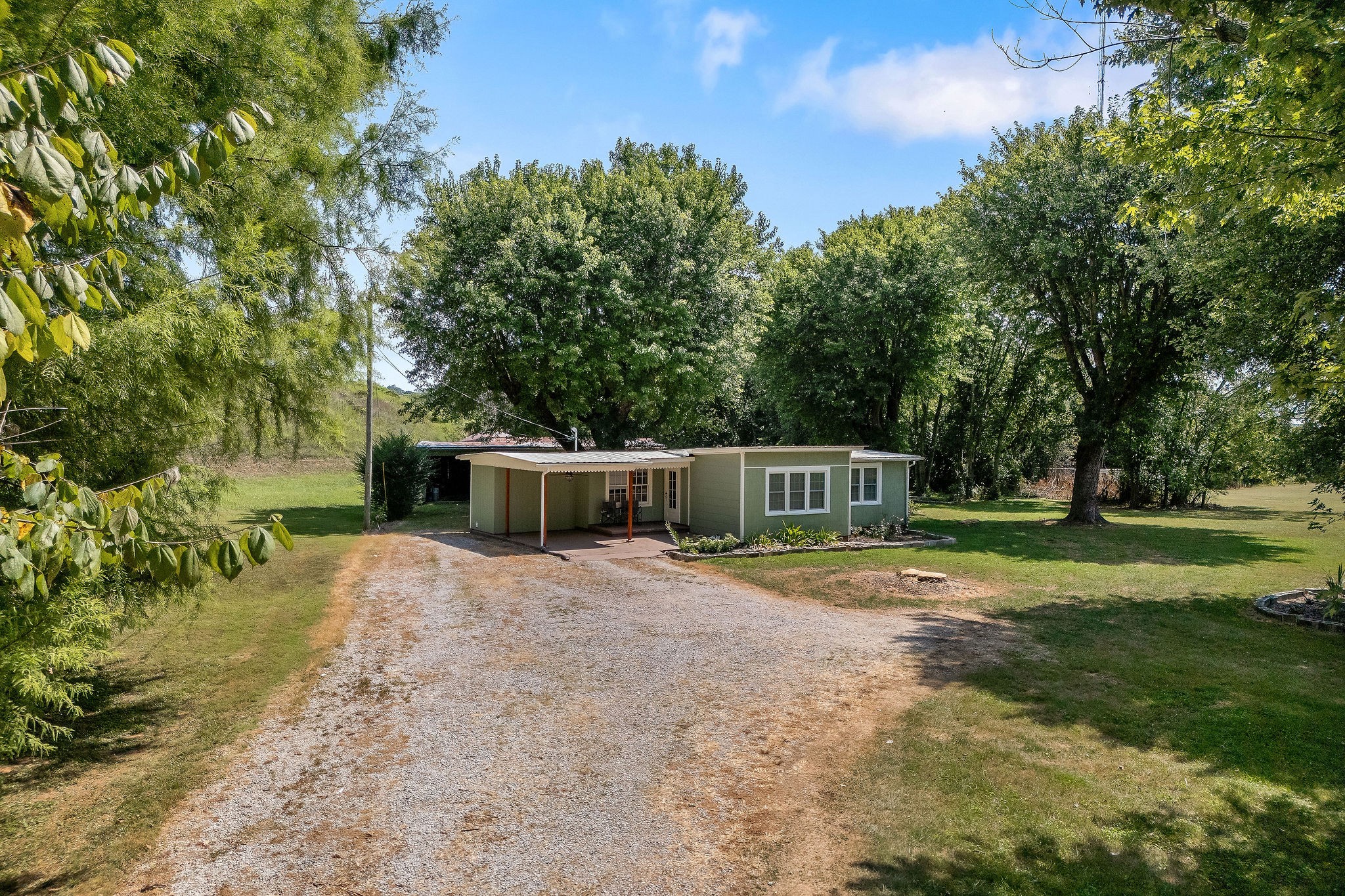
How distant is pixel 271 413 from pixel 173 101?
348cm

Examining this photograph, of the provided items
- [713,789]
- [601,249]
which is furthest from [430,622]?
[601,249]

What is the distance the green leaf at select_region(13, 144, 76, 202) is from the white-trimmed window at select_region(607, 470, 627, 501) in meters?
18.9

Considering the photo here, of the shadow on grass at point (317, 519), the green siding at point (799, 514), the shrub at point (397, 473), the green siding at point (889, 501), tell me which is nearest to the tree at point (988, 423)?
the green siding at point (889, 501)

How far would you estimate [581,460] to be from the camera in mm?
17672

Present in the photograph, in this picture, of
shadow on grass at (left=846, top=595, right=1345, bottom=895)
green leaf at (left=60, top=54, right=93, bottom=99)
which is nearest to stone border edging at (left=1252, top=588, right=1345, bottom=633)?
shadow on grass at (left=846, top=595, right=1345, bottom=895)

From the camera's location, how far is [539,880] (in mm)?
4270

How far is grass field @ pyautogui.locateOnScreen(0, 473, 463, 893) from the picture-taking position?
4.52m

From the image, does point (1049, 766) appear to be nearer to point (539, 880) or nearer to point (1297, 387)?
point (1297, 387)

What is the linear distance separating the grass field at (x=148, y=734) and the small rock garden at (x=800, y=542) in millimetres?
7647

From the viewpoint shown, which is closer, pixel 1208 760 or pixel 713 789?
pixel 713 789

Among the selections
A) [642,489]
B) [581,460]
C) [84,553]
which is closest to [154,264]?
[84,553]

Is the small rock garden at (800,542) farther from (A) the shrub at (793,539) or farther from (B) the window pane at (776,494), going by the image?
(B) the window pane at (776,494)

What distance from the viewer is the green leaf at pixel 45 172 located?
72.4 inches

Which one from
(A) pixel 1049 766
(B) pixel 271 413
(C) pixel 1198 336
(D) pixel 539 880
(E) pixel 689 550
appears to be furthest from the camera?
(C) pixel 1198 336
